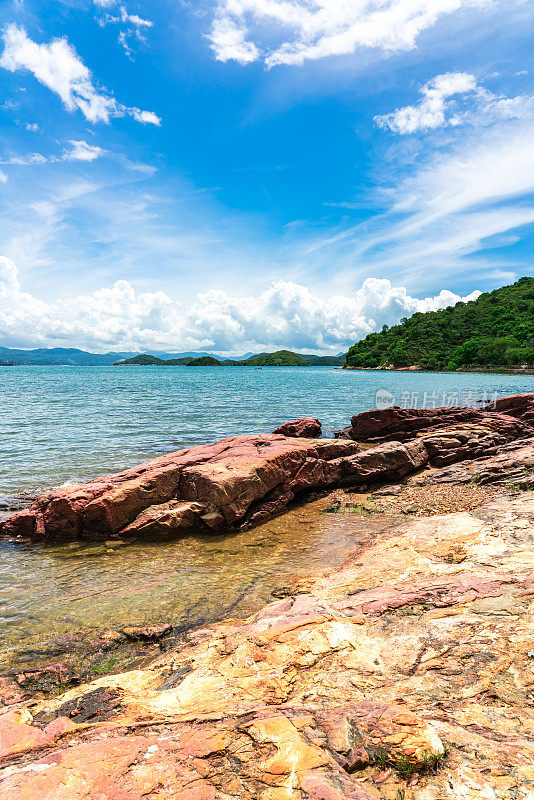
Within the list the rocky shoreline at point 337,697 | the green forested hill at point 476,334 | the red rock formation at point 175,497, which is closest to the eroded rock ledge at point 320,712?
the rocky shoreline at point 337,697

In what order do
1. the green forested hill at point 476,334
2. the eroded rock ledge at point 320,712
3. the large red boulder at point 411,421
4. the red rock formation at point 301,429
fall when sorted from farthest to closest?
1. the green forested hill at point 476,334
2. the large red boulder at point 411,421
3. the red rock formation at point 301,429
4. the eroded rock ledge at point 320,712

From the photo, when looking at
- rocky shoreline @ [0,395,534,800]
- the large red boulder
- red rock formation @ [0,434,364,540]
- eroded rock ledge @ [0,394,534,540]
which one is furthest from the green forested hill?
rocky shoreline @ [0,395,534,800]

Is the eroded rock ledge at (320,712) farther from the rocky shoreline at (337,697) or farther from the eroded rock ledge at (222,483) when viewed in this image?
the eroded rock ledge at (222,483)

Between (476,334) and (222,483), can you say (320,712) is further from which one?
(476,334)

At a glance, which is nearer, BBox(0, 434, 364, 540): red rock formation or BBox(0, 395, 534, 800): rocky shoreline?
BBox(0, 395, 534, 800): rocky shoreline

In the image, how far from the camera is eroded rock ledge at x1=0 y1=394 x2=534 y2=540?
41.7 ft

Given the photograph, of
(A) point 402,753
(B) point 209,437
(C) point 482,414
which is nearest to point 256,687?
(A) point 402,753

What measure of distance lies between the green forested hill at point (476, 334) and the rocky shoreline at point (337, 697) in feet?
452

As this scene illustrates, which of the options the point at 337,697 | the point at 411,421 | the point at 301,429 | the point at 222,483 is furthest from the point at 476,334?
the point at 337,697

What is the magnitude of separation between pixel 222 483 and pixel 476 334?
164 meters

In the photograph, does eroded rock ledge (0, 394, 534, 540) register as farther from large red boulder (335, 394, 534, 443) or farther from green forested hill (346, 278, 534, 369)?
green forested hill (346, 278, 534, 369)

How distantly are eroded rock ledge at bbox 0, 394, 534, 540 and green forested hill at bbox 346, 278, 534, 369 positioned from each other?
12686 cm

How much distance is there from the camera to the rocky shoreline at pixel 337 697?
2.91 meters

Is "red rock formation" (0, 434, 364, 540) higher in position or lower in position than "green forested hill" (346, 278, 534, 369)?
lower
